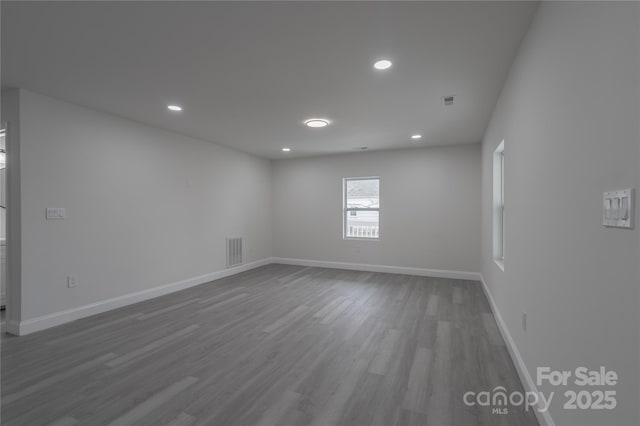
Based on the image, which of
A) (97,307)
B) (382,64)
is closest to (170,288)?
(97,307)

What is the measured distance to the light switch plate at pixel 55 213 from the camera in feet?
10.4

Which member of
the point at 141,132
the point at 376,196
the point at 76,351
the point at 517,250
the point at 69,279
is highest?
the point at 141,132

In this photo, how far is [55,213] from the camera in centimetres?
322

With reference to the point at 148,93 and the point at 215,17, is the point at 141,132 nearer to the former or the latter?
the point at 148,93

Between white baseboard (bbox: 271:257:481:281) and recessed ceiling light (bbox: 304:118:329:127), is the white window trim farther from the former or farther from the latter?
recessed ceiling light (bbox: 304:118:329:127)

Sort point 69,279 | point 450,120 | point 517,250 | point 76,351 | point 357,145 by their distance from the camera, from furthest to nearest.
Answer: point 357,145, point 450,120, point 69,279, point 76,351, point 517,250

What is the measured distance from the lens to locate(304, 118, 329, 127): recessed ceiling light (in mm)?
3961

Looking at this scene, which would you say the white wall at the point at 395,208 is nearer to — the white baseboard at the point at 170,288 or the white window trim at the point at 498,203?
the white baseboard at the point at 170,288

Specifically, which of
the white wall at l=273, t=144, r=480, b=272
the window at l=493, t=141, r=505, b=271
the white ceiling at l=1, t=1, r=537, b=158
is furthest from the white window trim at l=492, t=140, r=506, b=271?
the white wall at l=273, t=144, r=480, b=272

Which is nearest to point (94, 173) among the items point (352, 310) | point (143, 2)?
point (143, 2)

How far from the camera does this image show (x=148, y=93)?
306 cm

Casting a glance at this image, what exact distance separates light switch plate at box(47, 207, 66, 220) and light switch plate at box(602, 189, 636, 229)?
455 centimetres

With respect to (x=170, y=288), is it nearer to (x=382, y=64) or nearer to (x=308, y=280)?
(x=308, y=280)

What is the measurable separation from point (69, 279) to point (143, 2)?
10.4ft
